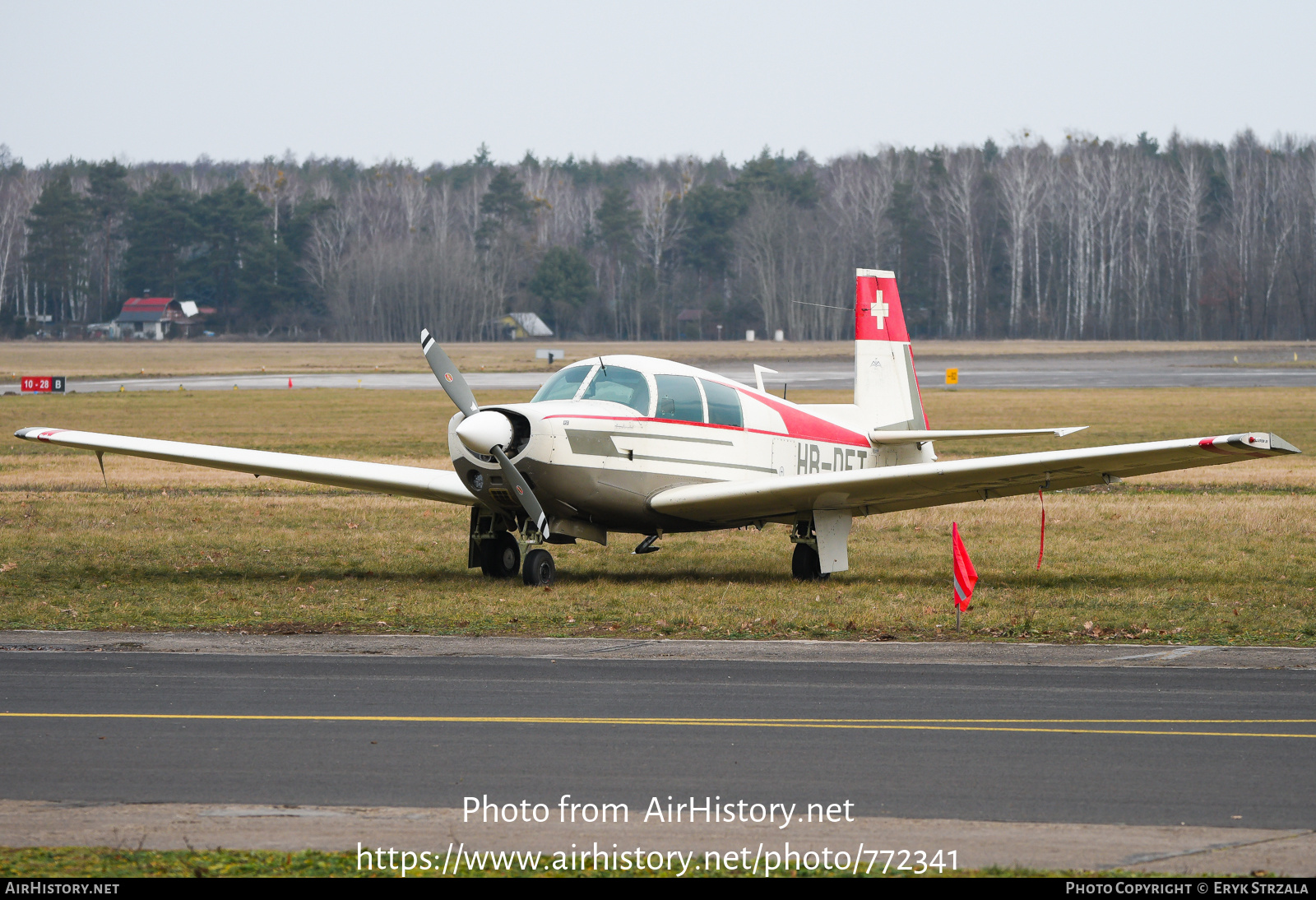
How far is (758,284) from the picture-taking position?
133 meters

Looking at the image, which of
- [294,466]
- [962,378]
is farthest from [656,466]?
[962,378]

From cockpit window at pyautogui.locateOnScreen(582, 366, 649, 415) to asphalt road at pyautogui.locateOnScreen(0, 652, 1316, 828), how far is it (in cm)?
435

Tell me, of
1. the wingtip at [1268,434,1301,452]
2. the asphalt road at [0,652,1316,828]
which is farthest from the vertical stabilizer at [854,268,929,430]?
the asphalt road at [0,652,1316,828]

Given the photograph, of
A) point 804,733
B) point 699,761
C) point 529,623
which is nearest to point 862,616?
point 529,623

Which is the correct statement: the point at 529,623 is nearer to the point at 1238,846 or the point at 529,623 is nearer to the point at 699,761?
the point at 699,761

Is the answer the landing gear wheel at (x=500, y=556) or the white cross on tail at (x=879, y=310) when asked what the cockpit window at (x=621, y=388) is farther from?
the white cross on tail at (x=879, y=310)

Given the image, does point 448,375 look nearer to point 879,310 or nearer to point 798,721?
point 879,310

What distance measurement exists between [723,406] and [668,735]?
7.42 meters

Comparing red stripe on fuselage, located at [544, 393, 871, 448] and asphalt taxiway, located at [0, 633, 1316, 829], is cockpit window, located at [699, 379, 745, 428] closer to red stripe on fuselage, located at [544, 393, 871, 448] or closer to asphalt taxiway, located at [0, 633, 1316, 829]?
red stripe on fuselage, located at [544, 393, 871, 448]

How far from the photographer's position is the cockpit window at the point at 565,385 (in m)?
14.9

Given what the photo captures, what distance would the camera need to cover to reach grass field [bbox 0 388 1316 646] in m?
12.8

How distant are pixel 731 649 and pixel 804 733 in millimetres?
3086

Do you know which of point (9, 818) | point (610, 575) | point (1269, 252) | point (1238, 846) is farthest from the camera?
point (1269, 252)

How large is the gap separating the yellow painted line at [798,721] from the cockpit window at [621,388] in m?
6.17
